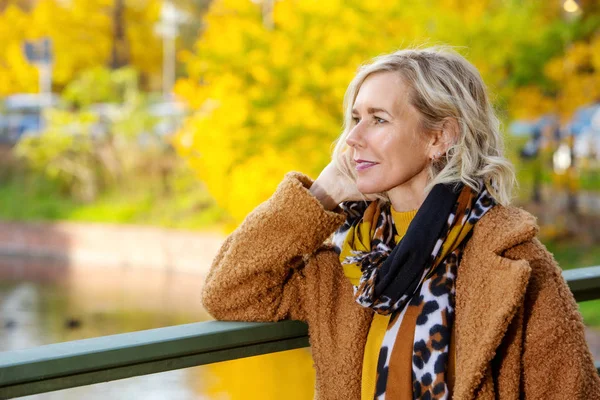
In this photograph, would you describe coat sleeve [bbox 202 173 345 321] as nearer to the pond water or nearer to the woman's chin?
the woman's chin

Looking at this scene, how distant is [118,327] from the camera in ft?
47.9

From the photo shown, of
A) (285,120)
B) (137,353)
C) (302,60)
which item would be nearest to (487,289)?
(137,353)

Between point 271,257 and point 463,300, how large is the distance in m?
0.39

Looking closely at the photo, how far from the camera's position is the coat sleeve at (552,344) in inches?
66.9

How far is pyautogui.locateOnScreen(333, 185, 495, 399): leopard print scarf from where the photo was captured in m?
1.73

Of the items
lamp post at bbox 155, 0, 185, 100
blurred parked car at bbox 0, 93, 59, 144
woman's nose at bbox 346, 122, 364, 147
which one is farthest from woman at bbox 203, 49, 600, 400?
lamp post at bbox 155, 0, 185, 100

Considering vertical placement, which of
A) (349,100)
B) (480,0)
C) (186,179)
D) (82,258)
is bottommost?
(82,258)

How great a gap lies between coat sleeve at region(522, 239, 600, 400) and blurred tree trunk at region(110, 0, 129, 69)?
27.8m

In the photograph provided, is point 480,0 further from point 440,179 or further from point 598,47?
point 440,179

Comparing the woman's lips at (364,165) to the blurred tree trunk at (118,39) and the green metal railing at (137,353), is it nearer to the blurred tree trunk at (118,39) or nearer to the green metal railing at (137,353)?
the green metal railing at (137,353)

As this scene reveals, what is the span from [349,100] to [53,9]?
3043 cm

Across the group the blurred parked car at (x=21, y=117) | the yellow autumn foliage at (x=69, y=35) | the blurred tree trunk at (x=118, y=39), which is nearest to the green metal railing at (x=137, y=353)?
the blurred parked car at (x=21, y=117)

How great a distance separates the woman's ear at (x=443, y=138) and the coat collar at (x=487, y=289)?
169 millimetres

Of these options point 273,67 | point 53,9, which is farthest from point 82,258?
point 53,9
